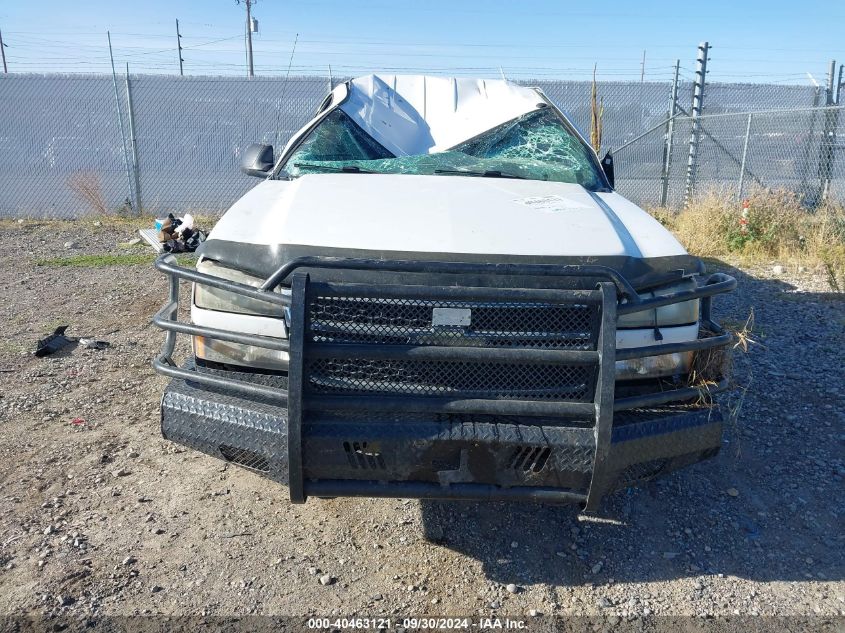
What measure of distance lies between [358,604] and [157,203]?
1148 cm

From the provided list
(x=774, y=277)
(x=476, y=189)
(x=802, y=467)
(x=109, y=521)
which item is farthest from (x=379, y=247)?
(x=774, y=277)

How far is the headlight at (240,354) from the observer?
8.93ft

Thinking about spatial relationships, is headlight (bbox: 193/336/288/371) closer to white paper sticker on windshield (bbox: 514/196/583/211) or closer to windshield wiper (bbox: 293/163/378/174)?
white paper sticker on windshield (bbox: 514/196/583/211)

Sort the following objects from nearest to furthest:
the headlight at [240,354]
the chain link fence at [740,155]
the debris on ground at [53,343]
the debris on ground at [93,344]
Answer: the headlight at [240,354] < the debris on ground at [53,343] < the debris on ground at [93,344] < the chain link fence at [740,155]

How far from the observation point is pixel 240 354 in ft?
9.15

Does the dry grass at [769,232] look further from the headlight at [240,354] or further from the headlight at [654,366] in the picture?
the headlight at [240,354]

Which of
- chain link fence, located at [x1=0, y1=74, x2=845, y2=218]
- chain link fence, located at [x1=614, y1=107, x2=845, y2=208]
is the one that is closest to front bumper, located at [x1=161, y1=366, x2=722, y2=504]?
chain link fence, located at [x1=0, y1=74, x2=845, y2=218]

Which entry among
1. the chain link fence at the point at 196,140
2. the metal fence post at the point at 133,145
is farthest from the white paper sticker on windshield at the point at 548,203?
the metal fence post at the point at 133,145

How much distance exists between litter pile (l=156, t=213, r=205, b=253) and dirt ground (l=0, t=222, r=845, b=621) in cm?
445

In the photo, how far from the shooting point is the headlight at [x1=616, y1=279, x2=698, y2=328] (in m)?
2.77

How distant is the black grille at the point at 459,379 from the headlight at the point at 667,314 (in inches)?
13.4

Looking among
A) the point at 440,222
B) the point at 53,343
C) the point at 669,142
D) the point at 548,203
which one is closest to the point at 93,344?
the point at 53,343

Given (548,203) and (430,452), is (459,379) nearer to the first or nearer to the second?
(430,452)

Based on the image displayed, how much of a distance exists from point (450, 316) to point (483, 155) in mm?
2245
